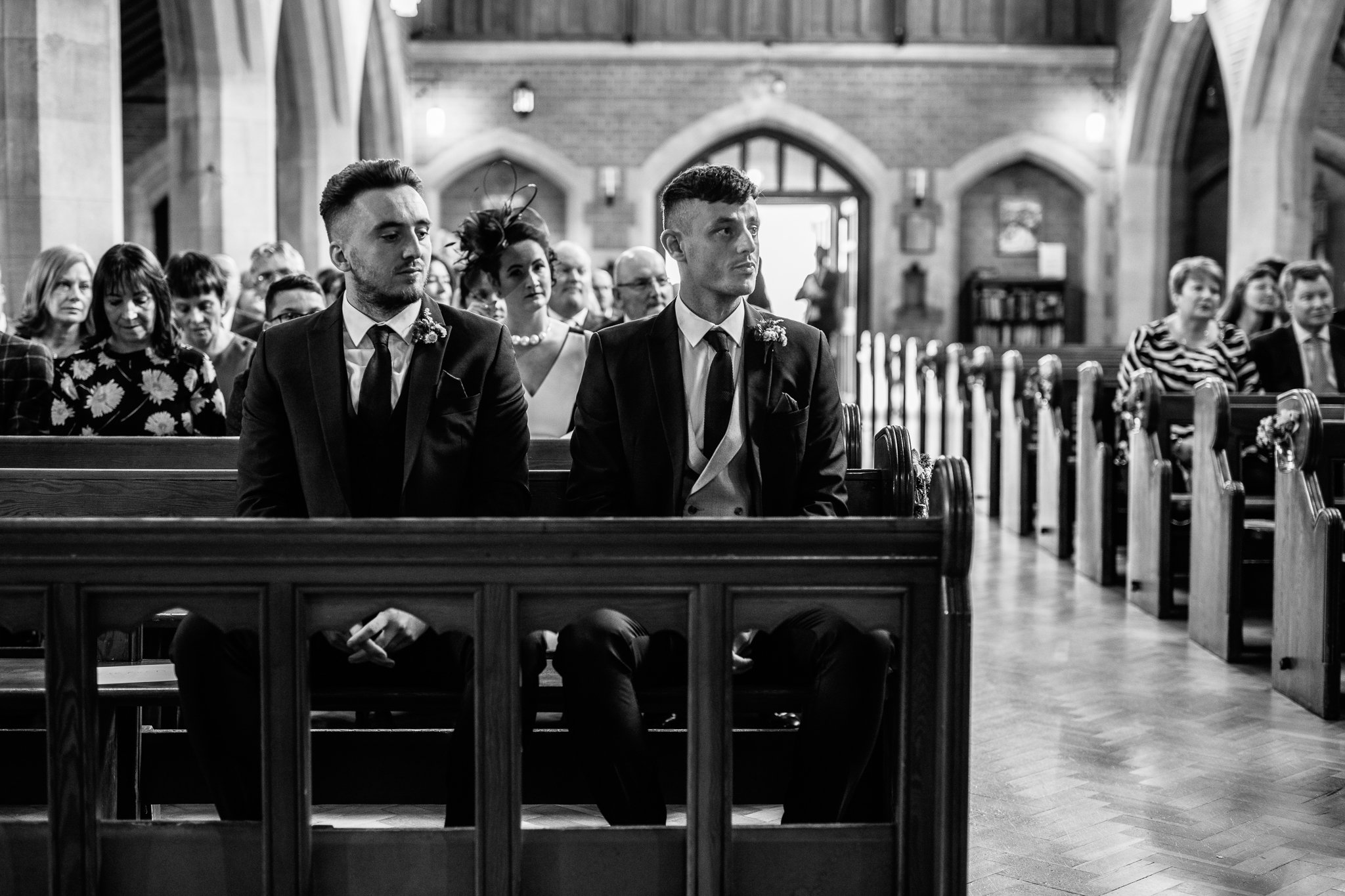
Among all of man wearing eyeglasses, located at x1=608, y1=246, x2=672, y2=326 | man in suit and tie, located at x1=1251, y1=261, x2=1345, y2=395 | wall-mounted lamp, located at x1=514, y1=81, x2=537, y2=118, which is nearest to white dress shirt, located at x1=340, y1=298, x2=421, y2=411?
man wearing eyeglasses, located at x1=608, y1=246, x2=672, y2=326

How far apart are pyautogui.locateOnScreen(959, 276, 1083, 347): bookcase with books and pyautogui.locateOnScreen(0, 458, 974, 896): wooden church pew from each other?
14.2 meters

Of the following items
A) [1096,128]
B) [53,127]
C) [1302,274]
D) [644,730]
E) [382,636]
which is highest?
[1096,128]

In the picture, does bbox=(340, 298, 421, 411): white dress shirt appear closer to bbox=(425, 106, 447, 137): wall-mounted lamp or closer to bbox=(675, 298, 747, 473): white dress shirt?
bbox=(675, 298, 747, 473): white dress shirt

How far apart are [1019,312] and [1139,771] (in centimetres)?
1317

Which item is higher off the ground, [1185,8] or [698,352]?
[1185,8]

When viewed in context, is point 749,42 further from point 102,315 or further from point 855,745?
point 855,745

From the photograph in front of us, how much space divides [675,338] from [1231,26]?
11.8m

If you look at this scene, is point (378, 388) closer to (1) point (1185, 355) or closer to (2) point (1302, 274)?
(1) point (1185, 355)

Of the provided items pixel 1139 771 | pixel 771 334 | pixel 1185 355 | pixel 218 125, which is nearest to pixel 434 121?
pixel 218 125

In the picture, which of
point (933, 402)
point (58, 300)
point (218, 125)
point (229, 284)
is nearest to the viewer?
point (58, 300)

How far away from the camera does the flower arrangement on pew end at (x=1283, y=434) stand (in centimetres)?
415

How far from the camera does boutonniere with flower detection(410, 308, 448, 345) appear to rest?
8.66 feet

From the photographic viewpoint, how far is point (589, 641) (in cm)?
239

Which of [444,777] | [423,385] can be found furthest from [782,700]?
[423,385]
